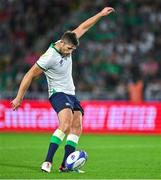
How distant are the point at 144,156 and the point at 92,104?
8917mm

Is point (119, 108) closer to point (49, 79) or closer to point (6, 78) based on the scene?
point (6, 78)

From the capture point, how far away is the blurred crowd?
26781 millimetres

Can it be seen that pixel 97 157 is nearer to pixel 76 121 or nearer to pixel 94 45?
pixel 76 121

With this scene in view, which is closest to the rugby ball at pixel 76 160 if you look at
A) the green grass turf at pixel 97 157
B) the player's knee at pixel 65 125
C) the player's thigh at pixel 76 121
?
the green grass turf at pixel 97 157

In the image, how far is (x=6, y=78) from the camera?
90.5 ft

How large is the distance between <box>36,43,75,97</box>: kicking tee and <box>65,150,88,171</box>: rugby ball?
114 cm

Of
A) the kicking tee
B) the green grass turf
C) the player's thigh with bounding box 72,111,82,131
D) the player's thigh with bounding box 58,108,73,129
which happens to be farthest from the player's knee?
the green grass turf

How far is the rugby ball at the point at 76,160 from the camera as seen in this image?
11.7 metres

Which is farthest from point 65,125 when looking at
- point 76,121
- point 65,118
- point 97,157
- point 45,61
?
point 97,157

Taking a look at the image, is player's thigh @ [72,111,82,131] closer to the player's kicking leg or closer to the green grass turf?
the player's kicking leg

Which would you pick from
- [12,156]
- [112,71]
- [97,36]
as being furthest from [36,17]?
[12,156]

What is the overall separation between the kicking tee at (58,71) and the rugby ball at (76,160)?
114 centimetres

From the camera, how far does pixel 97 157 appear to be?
1509cm

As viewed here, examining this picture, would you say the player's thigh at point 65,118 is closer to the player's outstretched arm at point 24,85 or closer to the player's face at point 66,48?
the player's outstretched arm at point 24,85
